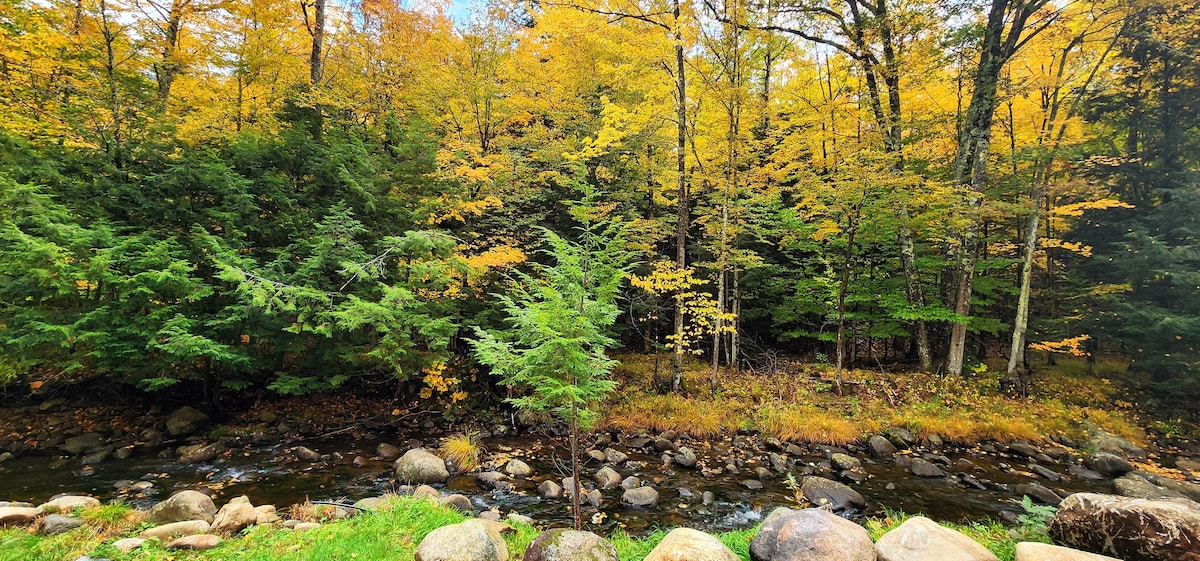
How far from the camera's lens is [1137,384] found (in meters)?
10.7

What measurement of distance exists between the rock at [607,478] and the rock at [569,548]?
311cm

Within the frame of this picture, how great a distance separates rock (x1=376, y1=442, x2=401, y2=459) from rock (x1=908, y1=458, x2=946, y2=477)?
988 cm

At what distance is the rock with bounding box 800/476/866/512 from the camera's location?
21.3 feet

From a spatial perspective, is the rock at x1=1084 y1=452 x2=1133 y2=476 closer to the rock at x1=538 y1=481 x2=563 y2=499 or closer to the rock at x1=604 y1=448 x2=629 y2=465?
the rock at x1=604 y1=448 x2=629 y2=465

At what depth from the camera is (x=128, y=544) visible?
3986 mm

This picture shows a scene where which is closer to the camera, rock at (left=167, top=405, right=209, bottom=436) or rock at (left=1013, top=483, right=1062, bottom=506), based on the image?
rock at (left=1013, top=483, right=1062, bottom=506)

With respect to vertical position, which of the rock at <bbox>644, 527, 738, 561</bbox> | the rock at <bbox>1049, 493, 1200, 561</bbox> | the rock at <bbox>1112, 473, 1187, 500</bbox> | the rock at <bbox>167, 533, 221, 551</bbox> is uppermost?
the rock at <bbox>1049, 493, 1200, 561</bbox>

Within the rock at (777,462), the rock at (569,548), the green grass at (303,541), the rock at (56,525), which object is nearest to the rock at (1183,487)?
the rock at (777,462)

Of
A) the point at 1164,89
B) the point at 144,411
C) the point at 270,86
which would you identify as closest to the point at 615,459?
the point at 144,411

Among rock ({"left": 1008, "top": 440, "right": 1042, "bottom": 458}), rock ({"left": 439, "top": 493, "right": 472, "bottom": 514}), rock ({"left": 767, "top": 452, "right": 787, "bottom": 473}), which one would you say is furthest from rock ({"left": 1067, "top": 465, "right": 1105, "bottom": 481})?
rock ({"left": 439, "top": 493, "right": 472, "bottom": 514})

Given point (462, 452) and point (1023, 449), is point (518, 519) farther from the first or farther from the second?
point (1023, 449)

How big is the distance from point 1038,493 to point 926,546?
534cm

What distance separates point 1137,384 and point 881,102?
9894 millimetres

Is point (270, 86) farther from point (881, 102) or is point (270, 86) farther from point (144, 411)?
point (881, 102)
